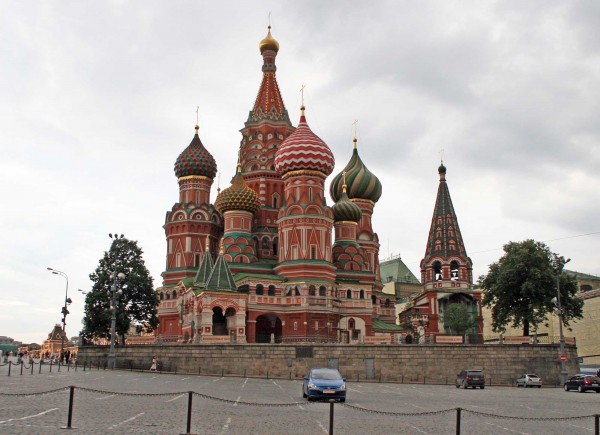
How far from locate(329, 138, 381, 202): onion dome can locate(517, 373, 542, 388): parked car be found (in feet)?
120

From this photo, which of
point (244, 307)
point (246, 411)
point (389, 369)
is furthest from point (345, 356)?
point (246, 411)

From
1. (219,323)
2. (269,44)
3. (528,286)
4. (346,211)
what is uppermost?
(269,44)

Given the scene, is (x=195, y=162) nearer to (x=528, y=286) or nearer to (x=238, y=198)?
(x=238, y=198)

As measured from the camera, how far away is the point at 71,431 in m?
13.2

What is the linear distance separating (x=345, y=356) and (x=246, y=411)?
25.1 metres

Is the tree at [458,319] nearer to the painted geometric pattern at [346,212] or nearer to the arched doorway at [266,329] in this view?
the painted geometric pattern at [346,212]

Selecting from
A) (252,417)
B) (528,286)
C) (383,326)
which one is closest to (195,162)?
(383,326)

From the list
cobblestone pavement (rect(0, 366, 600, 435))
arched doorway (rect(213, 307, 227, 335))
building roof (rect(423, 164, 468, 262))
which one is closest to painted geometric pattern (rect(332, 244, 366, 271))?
building roof (rect(423, 164, 468, 262))

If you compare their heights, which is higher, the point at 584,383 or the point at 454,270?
the point at 454,270

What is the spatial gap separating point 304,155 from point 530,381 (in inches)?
1187

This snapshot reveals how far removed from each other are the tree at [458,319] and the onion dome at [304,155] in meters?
18.6

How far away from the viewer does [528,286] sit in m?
49.0

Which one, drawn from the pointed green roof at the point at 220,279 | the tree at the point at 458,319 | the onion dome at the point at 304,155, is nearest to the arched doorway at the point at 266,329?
the pointed green roof at the point at 220,279

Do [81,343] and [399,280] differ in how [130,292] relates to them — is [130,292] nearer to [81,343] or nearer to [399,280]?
[81,343]
